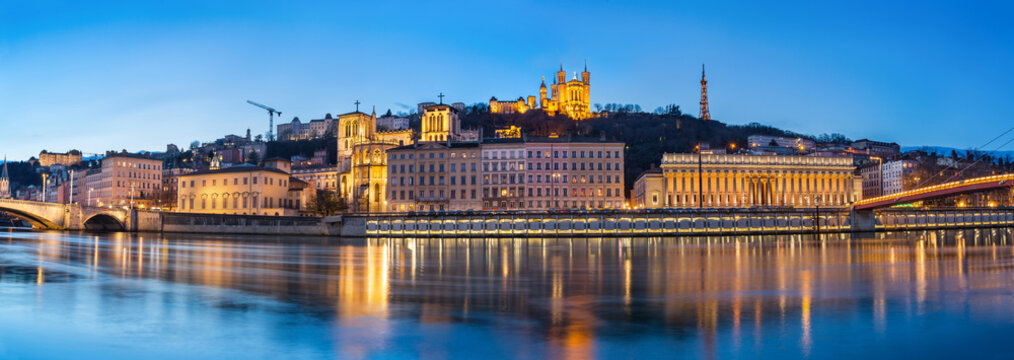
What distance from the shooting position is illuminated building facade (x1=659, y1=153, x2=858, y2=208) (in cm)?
10025

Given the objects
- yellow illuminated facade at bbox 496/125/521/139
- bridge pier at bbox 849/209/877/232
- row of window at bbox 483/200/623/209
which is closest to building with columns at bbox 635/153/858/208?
row of window at bbox 483/200/623/209

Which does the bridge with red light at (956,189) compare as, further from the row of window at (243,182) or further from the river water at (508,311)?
the row of window at (243,182)

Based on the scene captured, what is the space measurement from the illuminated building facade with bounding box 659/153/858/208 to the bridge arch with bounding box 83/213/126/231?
67127 mm

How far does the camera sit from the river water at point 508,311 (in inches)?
462

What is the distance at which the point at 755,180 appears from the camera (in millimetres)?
103688

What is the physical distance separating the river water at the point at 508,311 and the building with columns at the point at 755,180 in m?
72.5

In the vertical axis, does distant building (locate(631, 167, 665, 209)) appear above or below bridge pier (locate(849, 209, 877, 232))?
above

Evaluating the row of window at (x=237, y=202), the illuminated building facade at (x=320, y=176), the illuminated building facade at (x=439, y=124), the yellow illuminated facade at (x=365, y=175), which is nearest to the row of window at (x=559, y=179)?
the yellow illuminated facade at (x=365, y=175)

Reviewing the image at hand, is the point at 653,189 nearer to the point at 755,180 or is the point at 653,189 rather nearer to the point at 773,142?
the point at 755,180

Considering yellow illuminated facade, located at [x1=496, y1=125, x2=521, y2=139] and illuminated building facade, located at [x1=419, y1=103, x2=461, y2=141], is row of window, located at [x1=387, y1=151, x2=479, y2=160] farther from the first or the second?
yellow illuminated facade, located at [x1=496, y1=125, x2=521, y2=139]

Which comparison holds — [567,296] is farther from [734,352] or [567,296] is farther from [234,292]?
[234,292]

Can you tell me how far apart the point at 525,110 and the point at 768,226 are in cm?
12779

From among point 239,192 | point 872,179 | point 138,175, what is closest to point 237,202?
point 239,192

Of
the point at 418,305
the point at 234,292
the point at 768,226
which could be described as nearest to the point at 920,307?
the point at 418,305
